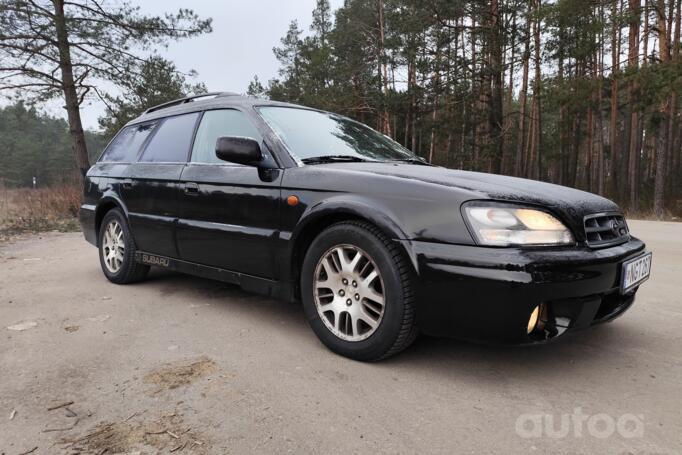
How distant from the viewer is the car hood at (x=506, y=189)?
228cm

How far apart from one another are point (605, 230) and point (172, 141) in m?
3.29

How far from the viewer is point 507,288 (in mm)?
2061

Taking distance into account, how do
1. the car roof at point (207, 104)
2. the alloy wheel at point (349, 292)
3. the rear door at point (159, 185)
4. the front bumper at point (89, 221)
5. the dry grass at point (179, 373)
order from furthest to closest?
the front bumper at point (89, 221)
the rear door at point (159, 185)
the car roof at point (207, 104)
the alloy wheel at point (349, 292)
the dry grass at point (179, 373)

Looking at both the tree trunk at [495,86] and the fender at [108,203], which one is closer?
the fender at [108,203]

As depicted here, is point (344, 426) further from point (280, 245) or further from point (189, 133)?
point (189, 133)

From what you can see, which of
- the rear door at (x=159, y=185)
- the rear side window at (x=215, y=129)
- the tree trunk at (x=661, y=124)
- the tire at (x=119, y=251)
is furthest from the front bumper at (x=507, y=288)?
the tree trunk at (x=661, y=124)

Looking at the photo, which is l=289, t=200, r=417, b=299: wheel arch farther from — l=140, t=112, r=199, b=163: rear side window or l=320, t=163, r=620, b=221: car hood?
l=140, t=112, r=199, b=163: rear side window

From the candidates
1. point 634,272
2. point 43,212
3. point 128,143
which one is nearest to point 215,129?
point 128,143

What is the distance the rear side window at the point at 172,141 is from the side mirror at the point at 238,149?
0.97m

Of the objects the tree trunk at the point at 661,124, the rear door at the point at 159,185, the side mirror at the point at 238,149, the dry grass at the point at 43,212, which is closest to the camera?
the side mirror at the point at 238,149

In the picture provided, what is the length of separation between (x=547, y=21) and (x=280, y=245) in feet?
62.2

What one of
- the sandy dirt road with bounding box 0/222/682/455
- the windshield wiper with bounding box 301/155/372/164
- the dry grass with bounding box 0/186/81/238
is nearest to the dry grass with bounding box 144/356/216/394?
the sandy dirt road with bounding box 0/222/682/455

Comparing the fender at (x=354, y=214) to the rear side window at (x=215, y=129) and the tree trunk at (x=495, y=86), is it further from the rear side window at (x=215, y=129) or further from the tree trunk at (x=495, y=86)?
the tree trunk at (x=495, y=86)

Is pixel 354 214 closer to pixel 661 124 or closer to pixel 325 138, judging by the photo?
pixel 325 138
